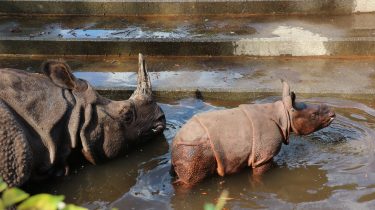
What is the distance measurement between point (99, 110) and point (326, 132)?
2711mm

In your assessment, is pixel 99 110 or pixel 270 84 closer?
pixel 99 110

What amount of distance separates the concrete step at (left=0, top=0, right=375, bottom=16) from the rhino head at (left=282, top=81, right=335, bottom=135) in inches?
222

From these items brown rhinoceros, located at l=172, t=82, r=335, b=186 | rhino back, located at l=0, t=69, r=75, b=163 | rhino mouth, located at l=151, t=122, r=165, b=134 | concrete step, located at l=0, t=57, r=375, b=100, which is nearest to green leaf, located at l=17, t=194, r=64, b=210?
brown rhinoceros, located at l=172, t=82, r=335, b=186

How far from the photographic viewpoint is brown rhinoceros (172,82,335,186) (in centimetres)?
435

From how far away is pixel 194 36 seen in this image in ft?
29.2

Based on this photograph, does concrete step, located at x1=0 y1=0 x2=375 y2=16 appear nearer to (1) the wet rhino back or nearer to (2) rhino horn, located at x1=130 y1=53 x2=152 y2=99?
(2) rhino horn, located at x1=130 y1=53 x2=152 y2=99

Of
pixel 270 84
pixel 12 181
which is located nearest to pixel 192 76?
pixel 270 84

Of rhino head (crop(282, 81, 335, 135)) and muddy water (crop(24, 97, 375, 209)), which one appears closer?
muddy water (crop(24, 97, 375, 209))

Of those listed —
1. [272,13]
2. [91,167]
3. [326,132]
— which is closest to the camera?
[91,167]

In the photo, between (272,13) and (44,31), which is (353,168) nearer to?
(272,13)

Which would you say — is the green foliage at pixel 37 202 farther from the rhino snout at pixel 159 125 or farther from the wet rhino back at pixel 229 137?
the rhino snout at pixel 159 125

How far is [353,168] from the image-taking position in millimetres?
4801

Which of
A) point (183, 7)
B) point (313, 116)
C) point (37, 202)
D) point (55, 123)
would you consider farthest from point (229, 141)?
point (183, 7)

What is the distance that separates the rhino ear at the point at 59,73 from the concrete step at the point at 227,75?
1771 mm
